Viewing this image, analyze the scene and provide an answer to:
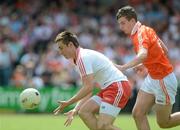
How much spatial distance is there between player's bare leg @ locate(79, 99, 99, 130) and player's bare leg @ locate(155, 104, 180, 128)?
1151 mm

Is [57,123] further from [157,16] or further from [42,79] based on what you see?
[157,16]

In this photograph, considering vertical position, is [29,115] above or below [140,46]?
below

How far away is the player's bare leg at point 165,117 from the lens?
1163 centimetres

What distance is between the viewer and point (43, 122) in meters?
17.4

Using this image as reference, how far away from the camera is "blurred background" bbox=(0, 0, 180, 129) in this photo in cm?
2097

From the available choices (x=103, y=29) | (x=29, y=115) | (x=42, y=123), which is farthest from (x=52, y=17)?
(x=42, y=123)

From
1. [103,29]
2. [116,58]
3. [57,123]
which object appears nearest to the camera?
[57,123]

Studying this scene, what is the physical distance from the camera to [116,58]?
71.8ft

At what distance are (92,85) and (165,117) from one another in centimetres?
176

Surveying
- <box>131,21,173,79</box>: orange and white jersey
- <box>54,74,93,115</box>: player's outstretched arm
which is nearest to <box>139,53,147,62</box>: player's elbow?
<box>131,21,173,79</box>: orange and white jersey

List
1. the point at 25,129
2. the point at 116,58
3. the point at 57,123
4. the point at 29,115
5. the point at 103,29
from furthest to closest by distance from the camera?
the point at 103,29, the point at 116,58, the point at 29,115, the point at 57,123, the point at 25,129

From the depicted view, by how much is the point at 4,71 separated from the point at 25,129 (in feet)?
22.7

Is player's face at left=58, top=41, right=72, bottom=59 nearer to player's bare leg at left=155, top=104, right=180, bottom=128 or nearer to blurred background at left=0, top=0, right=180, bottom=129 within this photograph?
player's bare leg at left=155, top=104, right=180, bottom=128

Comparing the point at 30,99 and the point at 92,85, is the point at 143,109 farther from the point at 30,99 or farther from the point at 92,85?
the point at 30,99
